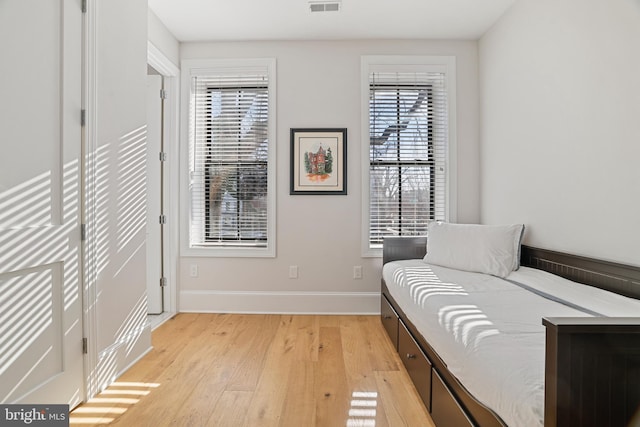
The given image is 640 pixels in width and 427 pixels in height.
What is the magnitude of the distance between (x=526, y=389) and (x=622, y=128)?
5.18 feet

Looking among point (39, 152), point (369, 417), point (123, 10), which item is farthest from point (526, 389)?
point (123, 10)

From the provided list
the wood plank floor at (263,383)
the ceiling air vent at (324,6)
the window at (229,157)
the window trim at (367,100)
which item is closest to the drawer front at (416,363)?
the wood plank floor at (263,383)

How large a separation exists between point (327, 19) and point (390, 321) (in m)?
2.57

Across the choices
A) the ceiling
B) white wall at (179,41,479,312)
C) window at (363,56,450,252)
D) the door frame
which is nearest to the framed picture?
white wall at (179,41,479,312)

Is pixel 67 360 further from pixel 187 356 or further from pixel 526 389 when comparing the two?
pixel 526 389

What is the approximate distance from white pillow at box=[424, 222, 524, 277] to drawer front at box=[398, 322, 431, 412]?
2.39 ft

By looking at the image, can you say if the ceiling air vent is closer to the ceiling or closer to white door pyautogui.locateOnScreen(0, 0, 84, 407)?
the ceiling

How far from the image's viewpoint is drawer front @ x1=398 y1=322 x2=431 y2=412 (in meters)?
1.78

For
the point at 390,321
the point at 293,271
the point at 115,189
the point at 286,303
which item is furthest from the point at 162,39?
the point at 390,321

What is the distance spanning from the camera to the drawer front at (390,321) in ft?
8.55

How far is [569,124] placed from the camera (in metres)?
2.22

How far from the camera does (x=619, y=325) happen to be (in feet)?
2.78

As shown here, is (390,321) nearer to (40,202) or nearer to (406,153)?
(406,153)

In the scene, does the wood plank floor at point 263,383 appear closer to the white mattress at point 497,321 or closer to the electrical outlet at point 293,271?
the white mattress at point 497,321
